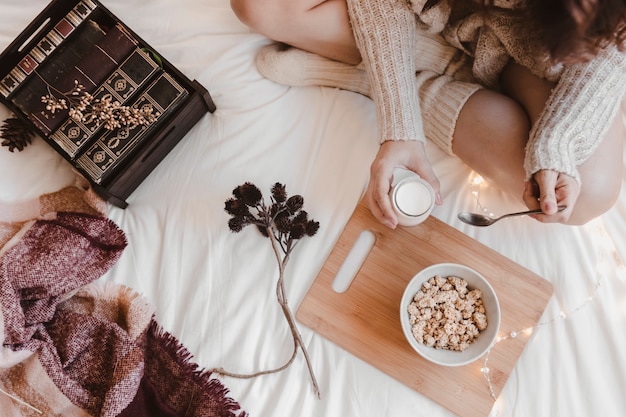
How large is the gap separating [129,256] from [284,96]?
1.38ft

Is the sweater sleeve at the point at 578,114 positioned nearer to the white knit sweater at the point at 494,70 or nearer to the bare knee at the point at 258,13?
the white knit sweater at the point at 494,70

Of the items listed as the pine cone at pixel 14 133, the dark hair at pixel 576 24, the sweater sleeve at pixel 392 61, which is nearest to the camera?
the dark hair at pixel 576 24

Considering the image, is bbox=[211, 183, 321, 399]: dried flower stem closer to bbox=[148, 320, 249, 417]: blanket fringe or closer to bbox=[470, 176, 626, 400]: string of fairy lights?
bbox=[148, 320, 249, 417]: blanket fringe

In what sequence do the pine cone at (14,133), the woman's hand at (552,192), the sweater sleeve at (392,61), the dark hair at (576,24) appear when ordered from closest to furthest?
the dark hair at (576,24)
the woman's hand at (552,192)
the sweater sleeve at (392,61)
the pine cone at (14,133)

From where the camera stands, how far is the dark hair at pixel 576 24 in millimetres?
613

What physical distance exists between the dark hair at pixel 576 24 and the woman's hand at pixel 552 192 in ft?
0.60

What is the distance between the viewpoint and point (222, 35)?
1072mm

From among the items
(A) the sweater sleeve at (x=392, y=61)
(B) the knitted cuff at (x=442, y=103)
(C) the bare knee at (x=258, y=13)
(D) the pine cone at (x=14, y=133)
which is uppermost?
(D) the pine cone at (x=14, y=133)

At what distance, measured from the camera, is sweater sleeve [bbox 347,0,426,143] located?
893 mm

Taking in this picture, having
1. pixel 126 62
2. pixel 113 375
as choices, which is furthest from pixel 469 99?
pixel 113 375

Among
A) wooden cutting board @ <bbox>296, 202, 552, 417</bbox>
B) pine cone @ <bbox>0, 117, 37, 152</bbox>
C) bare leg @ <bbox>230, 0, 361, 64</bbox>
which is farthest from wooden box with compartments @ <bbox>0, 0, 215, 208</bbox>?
wooden cutting board @ <bbox>296, 202, 552, 417</bbox>

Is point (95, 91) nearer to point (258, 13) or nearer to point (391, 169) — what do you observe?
point (258, 13)

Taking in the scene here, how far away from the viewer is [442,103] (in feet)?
3.13

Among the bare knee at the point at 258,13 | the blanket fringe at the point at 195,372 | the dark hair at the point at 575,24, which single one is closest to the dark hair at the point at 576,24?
the dark hair at the point at 575,24
